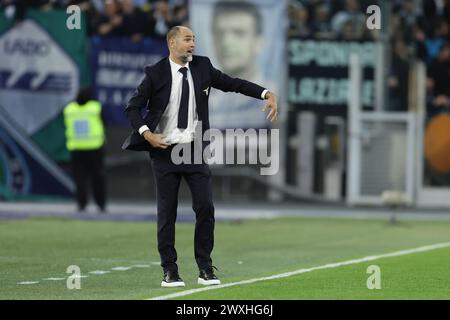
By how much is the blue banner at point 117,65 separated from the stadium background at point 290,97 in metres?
0.02

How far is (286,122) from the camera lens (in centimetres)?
2880

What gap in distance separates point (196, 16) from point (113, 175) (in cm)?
382

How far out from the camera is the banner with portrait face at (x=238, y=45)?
27547 mm

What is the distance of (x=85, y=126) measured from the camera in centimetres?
2492

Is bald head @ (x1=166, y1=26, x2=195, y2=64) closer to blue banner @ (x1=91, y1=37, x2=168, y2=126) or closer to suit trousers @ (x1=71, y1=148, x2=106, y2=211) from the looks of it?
suit trousers @ (x1=71, y1=148, x2=106, y2=211)

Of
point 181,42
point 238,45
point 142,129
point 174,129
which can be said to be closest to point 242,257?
point 174,129

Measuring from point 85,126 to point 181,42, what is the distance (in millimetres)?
12907

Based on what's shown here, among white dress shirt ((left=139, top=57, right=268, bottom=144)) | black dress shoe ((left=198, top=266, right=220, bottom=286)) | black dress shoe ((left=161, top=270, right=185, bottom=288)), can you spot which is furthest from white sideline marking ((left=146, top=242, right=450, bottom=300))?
white dress shirt ((left=139, top=57, right=268, bottom=144))

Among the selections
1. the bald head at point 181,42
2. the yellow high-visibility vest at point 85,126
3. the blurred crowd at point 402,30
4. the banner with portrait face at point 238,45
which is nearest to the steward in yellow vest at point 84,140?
the yellow high-visibility vest at point 85,126

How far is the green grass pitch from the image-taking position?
11906mm

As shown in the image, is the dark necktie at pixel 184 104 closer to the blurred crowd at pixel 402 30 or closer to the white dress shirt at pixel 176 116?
the white dress shirt at pixel 176 116

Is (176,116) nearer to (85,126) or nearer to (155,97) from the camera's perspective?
(155,97)

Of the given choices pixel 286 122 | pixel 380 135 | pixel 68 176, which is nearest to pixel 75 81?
pixel 68 176
